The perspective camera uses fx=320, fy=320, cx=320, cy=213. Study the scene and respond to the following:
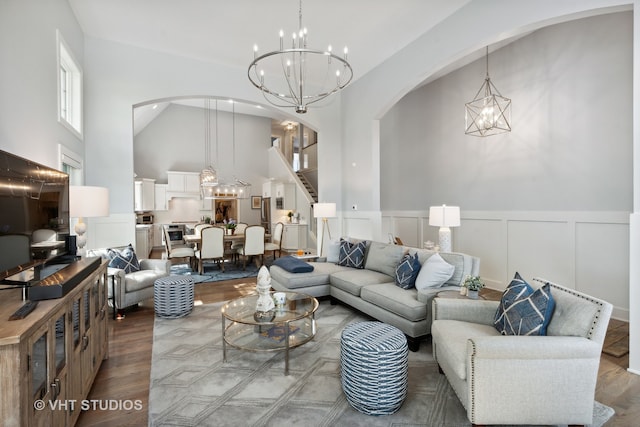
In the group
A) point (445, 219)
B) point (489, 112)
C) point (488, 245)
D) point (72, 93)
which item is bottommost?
point (488, 245)

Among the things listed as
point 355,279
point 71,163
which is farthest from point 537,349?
point 71,163

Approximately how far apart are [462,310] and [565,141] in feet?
10.2

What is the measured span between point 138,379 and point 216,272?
401 centimetres

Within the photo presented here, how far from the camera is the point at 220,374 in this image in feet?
8.19

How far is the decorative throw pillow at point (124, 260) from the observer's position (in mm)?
4055

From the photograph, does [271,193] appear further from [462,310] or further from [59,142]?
[462,310]

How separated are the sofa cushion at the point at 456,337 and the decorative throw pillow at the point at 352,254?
6.69 feet

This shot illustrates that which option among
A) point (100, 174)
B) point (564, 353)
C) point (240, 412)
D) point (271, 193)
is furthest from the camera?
point (271, 193)

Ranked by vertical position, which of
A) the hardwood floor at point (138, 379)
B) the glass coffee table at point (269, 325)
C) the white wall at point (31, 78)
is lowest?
the hardwood floor at point (138, 379)

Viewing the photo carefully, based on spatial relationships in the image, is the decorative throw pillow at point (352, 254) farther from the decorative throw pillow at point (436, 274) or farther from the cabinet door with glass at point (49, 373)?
the cabinet door with glass at point (49, 373)

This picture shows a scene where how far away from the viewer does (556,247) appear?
13.6 feet

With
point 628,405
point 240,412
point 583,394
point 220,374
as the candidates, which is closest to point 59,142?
point 220,374

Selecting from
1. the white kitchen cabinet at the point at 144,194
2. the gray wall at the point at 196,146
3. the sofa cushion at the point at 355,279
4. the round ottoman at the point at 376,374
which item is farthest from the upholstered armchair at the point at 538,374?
the gray wall at the point at 196,146

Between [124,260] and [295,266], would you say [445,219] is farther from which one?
[124,260]
